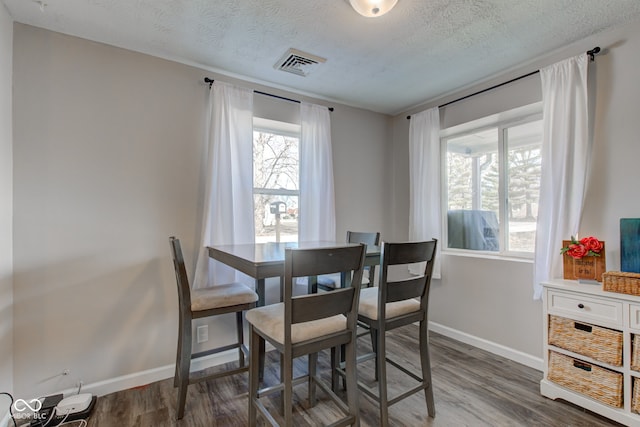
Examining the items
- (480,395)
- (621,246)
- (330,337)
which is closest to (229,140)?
(330,337)

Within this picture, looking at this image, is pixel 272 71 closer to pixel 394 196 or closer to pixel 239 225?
pixel 239 225

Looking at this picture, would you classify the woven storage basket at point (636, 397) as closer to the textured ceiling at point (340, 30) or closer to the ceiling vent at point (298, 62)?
the textured ceiling at point (340, 30)

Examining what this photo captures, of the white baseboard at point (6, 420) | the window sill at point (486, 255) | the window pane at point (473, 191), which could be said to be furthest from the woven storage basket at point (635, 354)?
the white baseboard at point (6, 420)

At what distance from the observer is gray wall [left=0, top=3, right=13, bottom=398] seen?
1723 millimetres

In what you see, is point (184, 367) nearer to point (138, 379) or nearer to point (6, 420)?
point (138, 379)

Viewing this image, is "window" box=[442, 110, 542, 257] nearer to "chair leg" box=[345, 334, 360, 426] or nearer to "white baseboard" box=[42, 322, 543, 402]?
"white baseboard" box=[42, 322, 543, 402]

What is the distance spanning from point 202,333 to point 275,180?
1495mm

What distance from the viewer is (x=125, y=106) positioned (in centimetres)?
221

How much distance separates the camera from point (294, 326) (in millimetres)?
1414

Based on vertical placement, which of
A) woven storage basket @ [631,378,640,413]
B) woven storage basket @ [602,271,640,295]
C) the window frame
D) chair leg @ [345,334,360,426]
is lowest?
woven storage basket @ [631,378,640,413]

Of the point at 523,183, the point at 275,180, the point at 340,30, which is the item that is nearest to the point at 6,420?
the point at 275,180

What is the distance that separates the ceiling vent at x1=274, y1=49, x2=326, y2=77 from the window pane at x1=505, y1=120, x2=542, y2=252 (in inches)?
73.6

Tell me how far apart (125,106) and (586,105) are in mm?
3300

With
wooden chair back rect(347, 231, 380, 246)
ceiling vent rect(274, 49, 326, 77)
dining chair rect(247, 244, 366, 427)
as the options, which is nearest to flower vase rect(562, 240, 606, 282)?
wooden chair back rect(347, 231, 380, 246)
